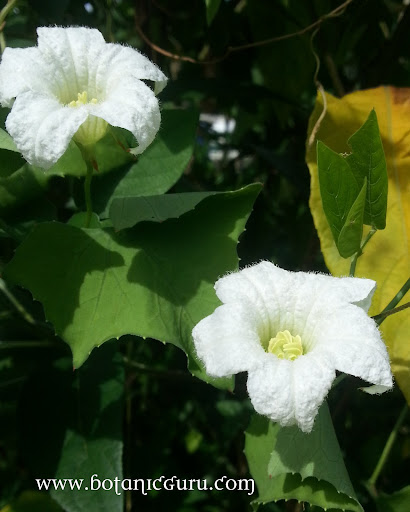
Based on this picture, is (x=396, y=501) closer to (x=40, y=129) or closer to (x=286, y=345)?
(x=286, y=345)

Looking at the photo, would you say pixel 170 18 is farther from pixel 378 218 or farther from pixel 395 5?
pixel 378 218

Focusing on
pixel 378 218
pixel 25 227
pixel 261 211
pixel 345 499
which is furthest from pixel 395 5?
pixel 345 499

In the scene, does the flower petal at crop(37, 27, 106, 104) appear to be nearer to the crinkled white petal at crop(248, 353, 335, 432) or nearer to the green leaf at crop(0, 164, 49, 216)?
the green leaf at crop(0, 164, 49, 216)

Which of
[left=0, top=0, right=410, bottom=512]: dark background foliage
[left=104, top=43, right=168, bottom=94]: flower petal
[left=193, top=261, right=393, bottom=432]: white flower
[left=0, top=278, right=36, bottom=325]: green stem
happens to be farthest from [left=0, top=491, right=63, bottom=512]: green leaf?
[left=104, top=43, right=168, bottom=94]: flower petal

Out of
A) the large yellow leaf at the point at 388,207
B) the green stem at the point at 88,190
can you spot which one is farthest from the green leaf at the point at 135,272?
the large yellow leaf at the point at 388,207

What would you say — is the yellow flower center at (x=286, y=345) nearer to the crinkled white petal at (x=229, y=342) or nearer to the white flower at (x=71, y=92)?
the crinkled white petal at (x=229, y=342)
